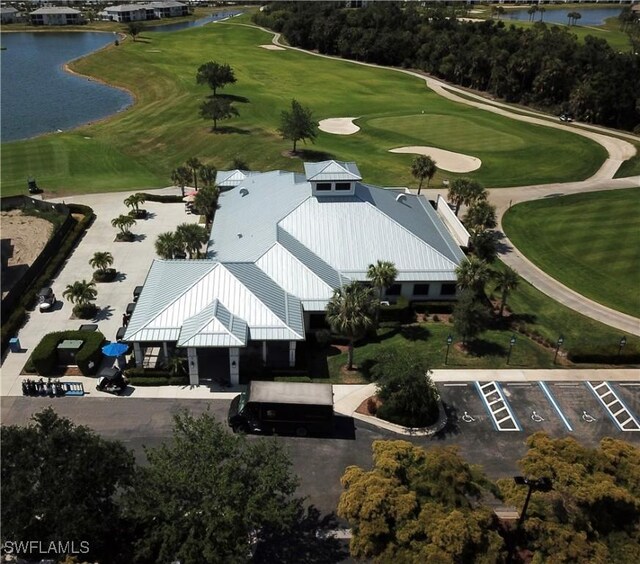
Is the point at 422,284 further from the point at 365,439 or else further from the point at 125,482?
the point at 125,482

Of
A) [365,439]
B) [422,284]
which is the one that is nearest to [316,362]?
[365,439]

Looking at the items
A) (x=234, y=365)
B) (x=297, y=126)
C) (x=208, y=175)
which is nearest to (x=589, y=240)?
(x=234, y=365)

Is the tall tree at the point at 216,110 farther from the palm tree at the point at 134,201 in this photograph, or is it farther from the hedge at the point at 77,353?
the hedge at the point at 77,353

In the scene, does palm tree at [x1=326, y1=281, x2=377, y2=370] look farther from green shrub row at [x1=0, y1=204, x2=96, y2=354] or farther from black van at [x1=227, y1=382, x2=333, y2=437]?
green shrub row at [x1=0, y1=204, x2=96, y2=354]

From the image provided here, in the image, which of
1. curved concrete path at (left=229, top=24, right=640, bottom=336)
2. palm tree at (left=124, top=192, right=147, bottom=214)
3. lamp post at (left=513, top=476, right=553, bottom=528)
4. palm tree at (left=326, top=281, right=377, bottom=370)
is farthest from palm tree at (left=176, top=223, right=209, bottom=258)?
lamp post at (left=513, top=476, right=553, bottom=528)

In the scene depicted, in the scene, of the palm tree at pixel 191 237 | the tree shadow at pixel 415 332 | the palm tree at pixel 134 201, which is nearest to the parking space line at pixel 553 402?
the tree shadow at pixel 415 332
